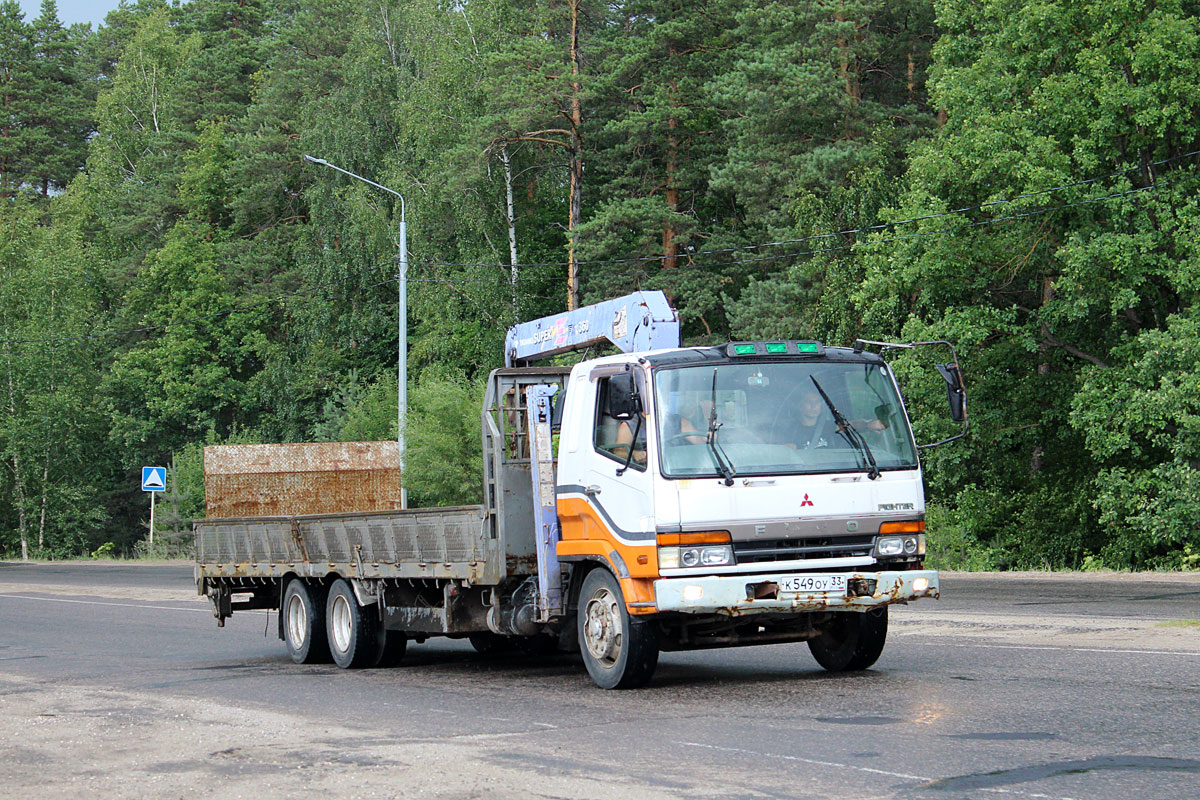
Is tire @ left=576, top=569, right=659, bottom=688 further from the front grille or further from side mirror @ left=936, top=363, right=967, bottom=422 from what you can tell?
side mirror @ left=936, top=363, right=967, bottom=422

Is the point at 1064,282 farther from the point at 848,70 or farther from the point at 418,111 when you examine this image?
the point at 418,111

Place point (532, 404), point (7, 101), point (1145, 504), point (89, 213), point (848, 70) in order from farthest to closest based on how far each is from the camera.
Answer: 1. point (7, 101)
2. point (89, 213)
3. point (848, 70)
4. point (1145, 504)
5. point (532, 404)

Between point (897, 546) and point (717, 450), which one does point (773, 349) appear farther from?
point (897, 546)

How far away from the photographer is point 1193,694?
9.16 metres

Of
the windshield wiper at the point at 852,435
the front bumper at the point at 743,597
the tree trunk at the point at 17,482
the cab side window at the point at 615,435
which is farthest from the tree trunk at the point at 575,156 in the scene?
the front bumper at the point at 743,597

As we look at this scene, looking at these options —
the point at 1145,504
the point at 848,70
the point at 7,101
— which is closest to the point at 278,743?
the point at 1145,504

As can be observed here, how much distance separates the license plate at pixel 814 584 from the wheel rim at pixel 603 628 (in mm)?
1310

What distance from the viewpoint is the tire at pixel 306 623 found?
14.5 metres

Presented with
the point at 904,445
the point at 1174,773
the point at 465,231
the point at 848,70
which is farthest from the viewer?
the point at 465,231

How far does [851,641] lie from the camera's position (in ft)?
36.9

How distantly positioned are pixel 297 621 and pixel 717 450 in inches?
255

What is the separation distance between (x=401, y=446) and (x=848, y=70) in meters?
17.9

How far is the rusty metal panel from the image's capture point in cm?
2000

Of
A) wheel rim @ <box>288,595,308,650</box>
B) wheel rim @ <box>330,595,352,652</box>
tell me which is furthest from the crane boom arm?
wheel rim @ <box>288,595,308,650</box>
